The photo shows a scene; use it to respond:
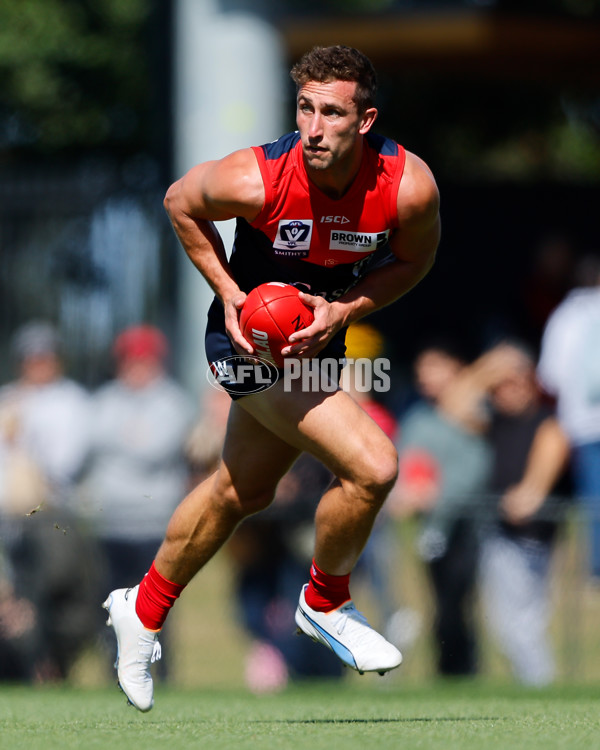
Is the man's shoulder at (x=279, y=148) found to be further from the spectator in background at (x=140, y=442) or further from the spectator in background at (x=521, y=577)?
the spectator in background at (x=140, y=442)

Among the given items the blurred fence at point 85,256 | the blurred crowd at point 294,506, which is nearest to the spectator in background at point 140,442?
the blurred crowd at point 294,506

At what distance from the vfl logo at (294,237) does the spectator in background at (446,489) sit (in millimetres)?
4038

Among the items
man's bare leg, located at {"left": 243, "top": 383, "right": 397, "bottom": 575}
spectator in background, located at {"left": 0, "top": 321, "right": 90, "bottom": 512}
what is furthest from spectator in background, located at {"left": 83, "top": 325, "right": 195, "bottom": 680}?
man's bare leg, located at {"left": 243, "top": 383, "right": 397, "bottom": 575}

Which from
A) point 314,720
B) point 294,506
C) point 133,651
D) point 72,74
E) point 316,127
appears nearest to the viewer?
point 316,127

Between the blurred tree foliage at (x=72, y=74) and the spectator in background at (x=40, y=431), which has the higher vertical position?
the blurred tree foliage at (x=72, y=74)

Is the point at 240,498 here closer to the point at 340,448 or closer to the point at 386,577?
the point at 340,448

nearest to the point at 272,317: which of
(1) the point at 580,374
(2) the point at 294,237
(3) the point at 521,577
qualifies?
(2) the point at 294,237

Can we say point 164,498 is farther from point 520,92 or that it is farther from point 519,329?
point 520,92

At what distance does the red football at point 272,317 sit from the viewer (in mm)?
5574

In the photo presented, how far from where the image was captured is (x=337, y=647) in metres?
5.99

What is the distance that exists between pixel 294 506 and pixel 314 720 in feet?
11.1

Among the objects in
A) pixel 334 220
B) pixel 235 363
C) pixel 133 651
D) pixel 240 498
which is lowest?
pixel 133 651

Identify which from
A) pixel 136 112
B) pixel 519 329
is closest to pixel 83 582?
pixel 519 329

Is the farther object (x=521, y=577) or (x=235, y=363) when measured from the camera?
(x=521, y=577)
